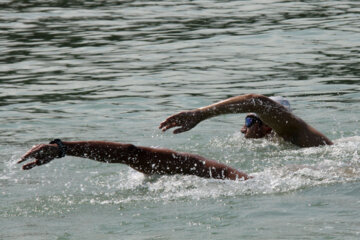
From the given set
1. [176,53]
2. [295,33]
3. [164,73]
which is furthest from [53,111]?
[295,33]

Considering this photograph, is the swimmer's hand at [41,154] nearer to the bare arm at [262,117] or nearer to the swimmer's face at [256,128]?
the bare arm at [262,117]

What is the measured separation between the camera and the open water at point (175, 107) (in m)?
7.48

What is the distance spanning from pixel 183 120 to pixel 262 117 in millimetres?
1723

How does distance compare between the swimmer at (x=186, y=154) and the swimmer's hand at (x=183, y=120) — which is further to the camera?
the swimmer's hand at (x=183, y=120)

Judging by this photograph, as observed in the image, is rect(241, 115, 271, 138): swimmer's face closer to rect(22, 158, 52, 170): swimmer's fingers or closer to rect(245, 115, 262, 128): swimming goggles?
rect(245, 115, 262, 128): swimming goggles

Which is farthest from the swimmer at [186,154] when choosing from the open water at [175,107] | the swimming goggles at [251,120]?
the swimming goggles at [251,120]

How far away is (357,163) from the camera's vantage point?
9.05 meters

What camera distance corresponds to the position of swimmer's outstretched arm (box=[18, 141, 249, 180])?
7.50m

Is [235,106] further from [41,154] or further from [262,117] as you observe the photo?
[41,154]

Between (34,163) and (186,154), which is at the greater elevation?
(34,163)

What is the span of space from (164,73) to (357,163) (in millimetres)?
6812

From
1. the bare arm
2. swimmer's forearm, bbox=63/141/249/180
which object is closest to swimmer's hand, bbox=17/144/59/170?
swimmer's forearm, bbox=63/141/249/180

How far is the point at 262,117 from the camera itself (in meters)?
9.22

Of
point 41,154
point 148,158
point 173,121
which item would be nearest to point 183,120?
point 173,121
